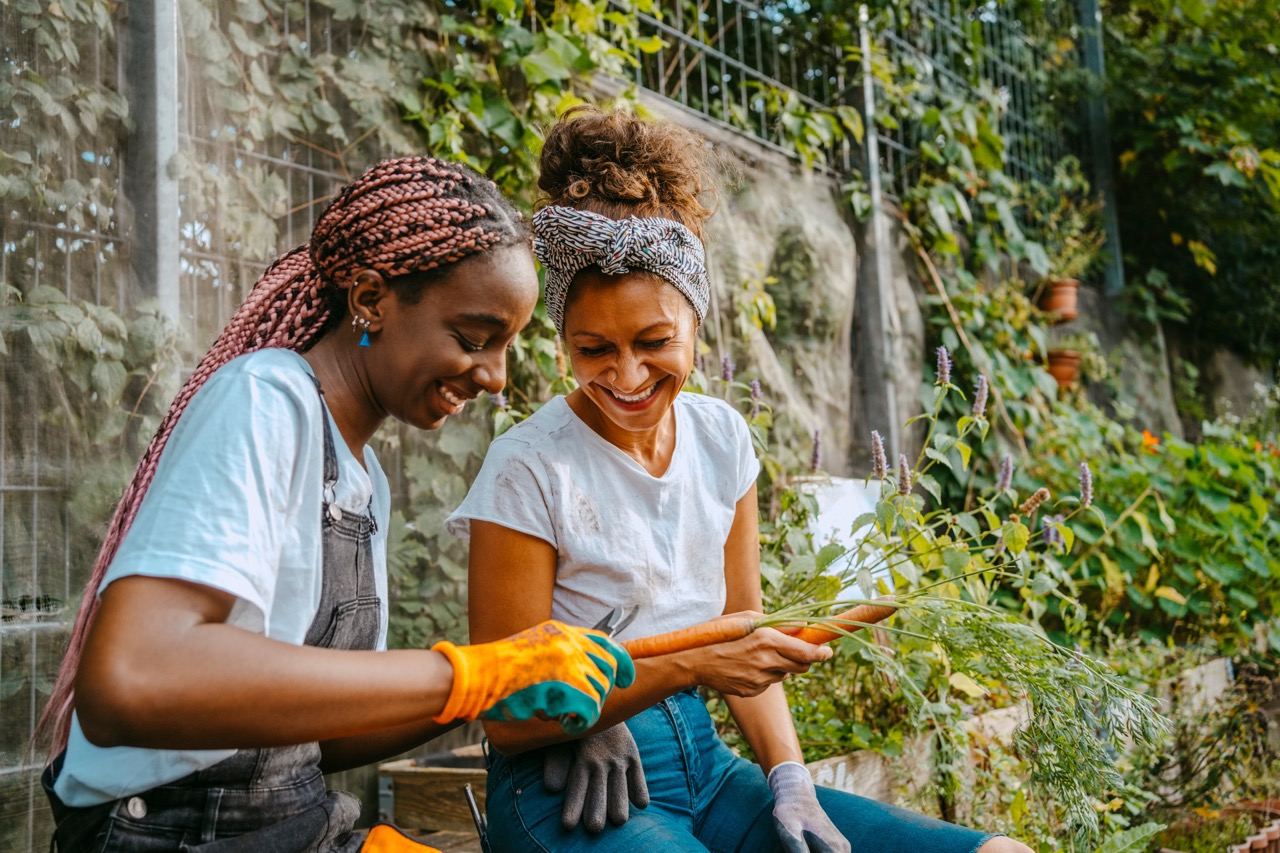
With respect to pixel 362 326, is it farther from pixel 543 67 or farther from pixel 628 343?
pixel 543 67

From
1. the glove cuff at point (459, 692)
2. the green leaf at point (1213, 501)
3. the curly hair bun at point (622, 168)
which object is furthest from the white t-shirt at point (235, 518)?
the green leaf at point (1213, 501)

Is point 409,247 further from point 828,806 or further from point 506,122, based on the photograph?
point 506,122

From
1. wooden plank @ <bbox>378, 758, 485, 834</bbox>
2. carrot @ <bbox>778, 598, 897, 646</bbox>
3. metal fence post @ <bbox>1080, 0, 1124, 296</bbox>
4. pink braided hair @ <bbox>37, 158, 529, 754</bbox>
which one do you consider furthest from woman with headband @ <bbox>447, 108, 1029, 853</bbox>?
metal fence post @ <bbox>1080, 0, 1124, 296</bbox>

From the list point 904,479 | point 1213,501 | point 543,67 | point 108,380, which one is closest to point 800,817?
point 904,479

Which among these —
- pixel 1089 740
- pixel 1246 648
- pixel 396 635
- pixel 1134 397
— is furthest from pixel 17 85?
pixel 1134 397

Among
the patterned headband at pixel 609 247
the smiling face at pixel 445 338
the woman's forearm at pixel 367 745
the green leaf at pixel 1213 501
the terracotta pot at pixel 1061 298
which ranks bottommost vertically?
the woman's forearm at pixel 367 745

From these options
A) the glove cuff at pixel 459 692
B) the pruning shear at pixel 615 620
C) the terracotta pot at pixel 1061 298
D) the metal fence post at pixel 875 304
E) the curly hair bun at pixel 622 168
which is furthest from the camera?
the terracotta pot at pixel 1061 298

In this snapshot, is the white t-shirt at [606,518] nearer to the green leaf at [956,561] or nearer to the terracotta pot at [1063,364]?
the green leaf at [956,561]

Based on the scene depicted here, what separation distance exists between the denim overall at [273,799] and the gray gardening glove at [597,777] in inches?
12.0

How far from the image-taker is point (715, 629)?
161 cm

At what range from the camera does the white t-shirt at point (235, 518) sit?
107cm

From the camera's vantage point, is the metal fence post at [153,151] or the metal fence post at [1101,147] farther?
the metal fence post at [1101,147]

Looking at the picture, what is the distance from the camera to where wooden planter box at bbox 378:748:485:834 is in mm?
2414

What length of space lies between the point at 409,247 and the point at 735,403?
7.51ft
